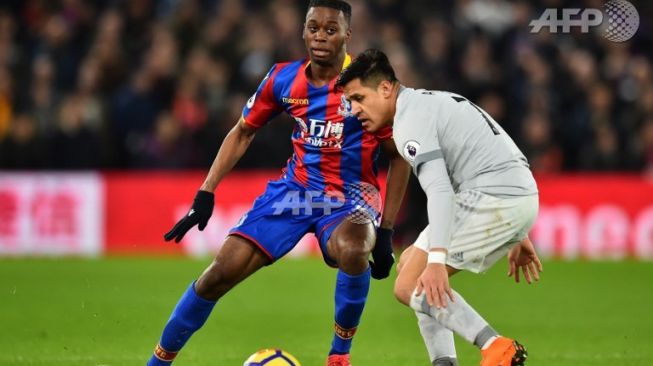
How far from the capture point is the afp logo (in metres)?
6.01

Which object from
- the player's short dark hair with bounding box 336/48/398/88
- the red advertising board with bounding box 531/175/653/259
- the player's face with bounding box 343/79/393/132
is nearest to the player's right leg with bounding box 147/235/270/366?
the player's face with bounding box 343/79/393/132

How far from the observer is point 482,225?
621cm

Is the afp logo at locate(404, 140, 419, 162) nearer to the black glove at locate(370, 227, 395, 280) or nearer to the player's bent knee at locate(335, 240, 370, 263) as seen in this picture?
the player's bent knee at locate(335, 240, 370, 263)

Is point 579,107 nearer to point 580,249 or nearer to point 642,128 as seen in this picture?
point 642,128

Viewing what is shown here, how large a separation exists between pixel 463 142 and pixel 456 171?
189mm

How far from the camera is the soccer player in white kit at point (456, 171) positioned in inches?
238

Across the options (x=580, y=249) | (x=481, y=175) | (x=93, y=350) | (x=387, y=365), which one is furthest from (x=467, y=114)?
(x=580, y=249)

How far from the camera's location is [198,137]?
1595 centimetres

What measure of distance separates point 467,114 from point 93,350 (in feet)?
11.7

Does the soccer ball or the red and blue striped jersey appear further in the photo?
the red and blue striped jersey

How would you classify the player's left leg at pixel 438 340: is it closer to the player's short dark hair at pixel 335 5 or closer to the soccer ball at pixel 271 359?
the soccer ball at pixel 271 359

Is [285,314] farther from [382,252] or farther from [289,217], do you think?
[289,217]

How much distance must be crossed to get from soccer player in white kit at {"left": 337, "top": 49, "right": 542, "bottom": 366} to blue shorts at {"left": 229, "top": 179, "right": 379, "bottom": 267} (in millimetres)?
885

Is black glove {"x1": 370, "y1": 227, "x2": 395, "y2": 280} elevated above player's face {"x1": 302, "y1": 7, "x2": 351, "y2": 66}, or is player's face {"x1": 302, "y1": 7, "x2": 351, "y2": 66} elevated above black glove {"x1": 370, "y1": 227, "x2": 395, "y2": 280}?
player's face {"x1": 302, "y1": 7, "x2": 351, "y2": 66}
